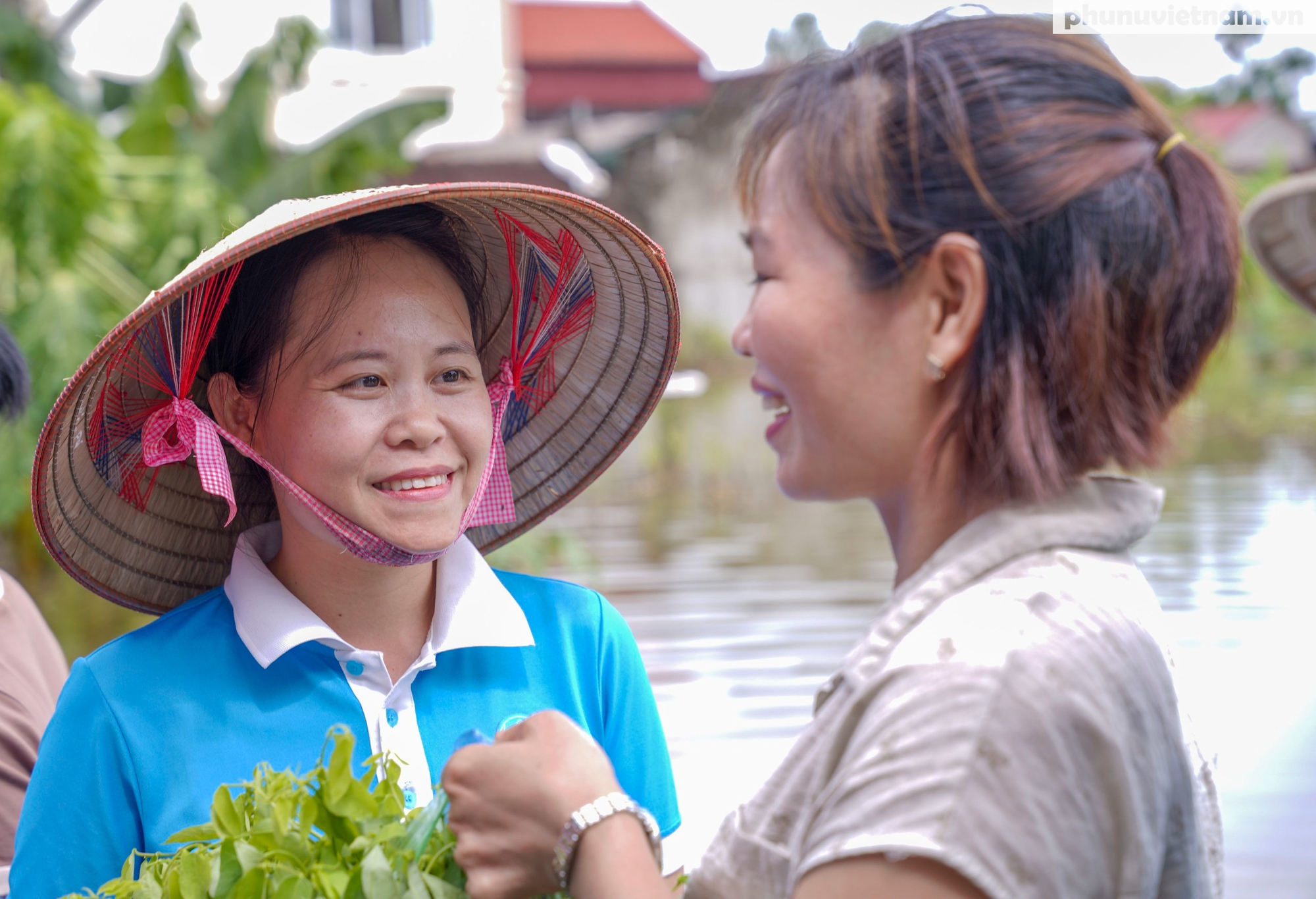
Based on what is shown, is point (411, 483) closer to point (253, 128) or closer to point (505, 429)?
point (505, 429)

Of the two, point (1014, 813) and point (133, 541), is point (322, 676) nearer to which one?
point (133, 541)

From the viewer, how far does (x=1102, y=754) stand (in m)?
0.86

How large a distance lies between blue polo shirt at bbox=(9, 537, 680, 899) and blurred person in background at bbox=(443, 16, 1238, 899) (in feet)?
1.82

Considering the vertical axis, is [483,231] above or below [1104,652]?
above

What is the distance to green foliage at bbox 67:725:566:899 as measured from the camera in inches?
41.3

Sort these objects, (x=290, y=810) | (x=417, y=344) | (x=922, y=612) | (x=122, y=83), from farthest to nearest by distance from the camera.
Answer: (x=122, y=83) → (x=417, y=344) → (x=290, y=810) → (x=922, y=612)

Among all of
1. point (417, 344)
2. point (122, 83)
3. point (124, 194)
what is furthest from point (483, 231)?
point (122, 83)

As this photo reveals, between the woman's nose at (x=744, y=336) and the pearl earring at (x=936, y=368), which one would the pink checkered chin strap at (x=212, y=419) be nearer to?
the woman's nose at (x=744, y=336)

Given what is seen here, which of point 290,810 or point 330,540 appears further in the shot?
point 330,540

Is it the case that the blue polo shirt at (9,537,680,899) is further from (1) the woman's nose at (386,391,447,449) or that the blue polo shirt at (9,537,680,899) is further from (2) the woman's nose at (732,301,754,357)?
(2) the woman's nose at (732,301,754,357)

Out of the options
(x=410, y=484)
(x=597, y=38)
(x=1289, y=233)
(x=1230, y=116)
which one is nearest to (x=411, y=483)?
(x=410, y=484)

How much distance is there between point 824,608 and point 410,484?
5.31 metres

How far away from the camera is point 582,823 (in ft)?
3.20

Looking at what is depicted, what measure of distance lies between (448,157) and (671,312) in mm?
12781
